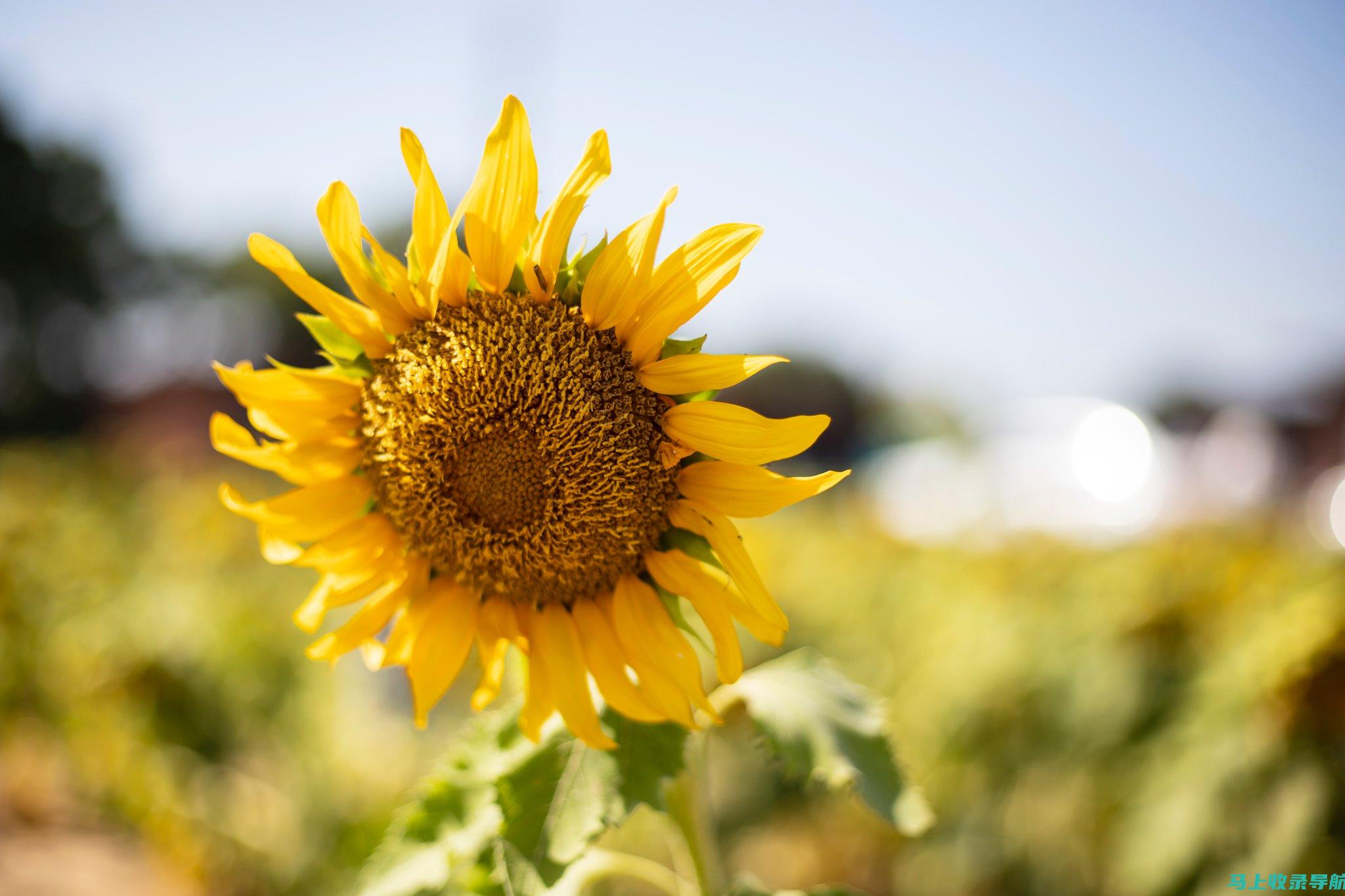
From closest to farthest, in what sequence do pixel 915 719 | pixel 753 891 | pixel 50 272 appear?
pixel 753 891 < pixel 915 719 < pixel 50 272

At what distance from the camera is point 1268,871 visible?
2.17 metres

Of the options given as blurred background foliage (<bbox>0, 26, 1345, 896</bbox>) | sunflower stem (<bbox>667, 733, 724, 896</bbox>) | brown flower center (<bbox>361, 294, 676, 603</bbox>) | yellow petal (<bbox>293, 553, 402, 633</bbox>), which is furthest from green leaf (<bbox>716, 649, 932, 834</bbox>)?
blurred background foliage (<bbox>0, 26, 1345, 896</bbox>)

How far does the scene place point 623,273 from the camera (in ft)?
3.33

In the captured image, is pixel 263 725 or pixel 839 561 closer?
pixel 263 725

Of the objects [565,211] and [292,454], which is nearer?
[565,211]

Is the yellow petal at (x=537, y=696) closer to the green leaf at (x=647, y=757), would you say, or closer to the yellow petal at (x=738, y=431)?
the green leaf at (x=647, y=757)

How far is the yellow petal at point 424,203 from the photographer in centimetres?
100

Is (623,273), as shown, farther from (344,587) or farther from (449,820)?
(449,820)

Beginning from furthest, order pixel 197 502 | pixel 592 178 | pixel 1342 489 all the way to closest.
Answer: pixel 197 502 < pixel 1342 489 < pixel 592 178

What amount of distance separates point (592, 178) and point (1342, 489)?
27.7 ft

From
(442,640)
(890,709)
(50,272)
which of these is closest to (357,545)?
(442,640)

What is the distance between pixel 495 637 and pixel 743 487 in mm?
413

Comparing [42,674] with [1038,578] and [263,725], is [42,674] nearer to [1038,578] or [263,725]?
[263,725]

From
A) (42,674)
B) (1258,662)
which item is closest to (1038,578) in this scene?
(1258,662)
